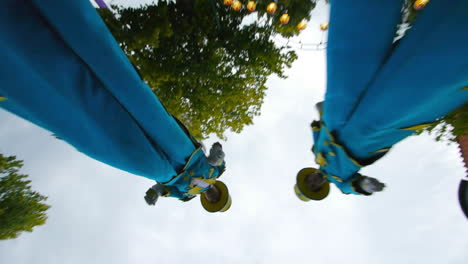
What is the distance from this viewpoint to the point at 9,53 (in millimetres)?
808

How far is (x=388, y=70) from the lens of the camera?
3.23 ft

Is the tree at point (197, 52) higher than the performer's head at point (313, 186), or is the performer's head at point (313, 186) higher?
the tree at point (197, 52)

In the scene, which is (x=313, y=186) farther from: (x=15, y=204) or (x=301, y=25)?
(x=15, y=204)

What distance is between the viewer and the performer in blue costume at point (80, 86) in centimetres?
85

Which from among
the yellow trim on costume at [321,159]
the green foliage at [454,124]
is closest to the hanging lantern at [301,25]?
the green foliage at [454,124]

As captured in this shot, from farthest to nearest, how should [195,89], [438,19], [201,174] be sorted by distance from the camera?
[195,89]
[201,174]
[438,19]

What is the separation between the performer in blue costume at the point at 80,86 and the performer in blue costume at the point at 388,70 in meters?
1.05

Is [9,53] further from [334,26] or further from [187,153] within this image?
[334,26]

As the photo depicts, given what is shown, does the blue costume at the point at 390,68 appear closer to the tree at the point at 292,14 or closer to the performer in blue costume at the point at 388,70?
the performer in blue costume at the point at 388,70

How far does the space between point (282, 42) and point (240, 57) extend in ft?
4.11

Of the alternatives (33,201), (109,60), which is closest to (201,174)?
(109,60)

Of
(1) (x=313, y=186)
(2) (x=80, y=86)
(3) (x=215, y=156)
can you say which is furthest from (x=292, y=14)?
(2) (x=80, y=86)

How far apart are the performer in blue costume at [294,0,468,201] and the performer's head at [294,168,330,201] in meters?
0.90

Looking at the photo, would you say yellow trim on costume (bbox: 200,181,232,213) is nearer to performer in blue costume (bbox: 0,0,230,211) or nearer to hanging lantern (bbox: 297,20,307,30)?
performer in blue costume (bbox: 0,0,230,211)
